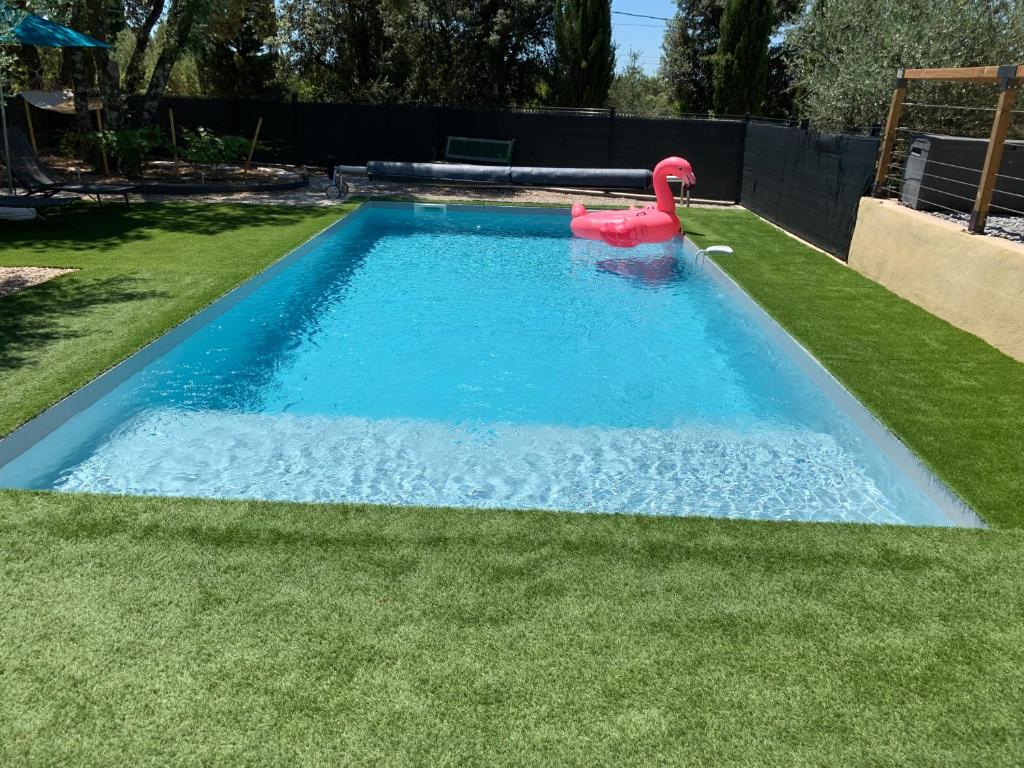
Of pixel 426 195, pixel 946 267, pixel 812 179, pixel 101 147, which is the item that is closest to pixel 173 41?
pixel 101 147

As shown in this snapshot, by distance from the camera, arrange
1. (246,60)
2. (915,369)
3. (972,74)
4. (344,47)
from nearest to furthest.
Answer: (915,369) → (972,74) → (344,47) → (246,60)

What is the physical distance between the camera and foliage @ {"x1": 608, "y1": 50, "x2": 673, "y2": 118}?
3314 centimetres

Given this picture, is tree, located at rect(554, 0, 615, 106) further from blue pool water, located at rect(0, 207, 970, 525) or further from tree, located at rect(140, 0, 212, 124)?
blue pool water, located at rect(0, 207, 970, 525)

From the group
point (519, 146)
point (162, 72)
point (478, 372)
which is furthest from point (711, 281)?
point (162, 72)

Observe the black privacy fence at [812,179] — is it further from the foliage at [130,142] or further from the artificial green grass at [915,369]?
the foliage at [130,142]

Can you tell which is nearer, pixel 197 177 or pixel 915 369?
pixel 915 369

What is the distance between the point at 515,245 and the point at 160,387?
789cm

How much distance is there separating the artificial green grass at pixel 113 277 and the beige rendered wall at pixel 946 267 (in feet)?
27.0

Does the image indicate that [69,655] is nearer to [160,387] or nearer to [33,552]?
[33,552]

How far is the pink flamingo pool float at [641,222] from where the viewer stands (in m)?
12.0

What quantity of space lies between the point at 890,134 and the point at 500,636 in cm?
972

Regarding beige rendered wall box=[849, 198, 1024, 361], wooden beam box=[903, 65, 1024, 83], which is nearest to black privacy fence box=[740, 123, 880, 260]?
beige rendered wall box=[849, 198, 1024, 361]

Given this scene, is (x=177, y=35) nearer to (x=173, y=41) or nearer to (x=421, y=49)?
(x=173, y=41)

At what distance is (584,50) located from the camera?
79.5 feet
